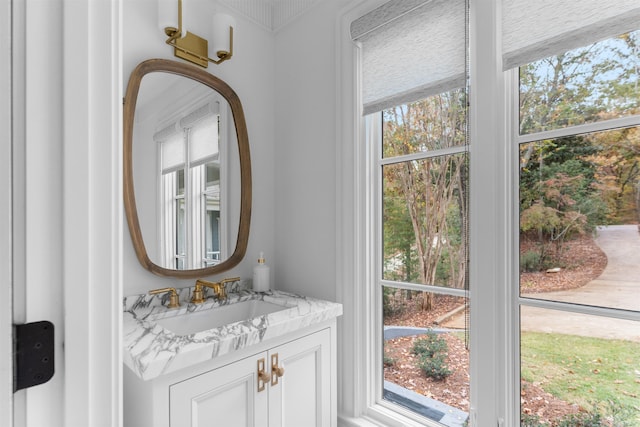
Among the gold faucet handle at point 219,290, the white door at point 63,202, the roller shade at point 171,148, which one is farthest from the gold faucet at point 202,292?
the white door at point 63,202

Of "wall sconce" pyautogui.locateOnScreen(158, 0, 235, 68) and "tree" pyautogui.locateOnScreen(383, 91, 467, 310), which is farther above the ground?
"wall sconce" pyautogui.locateOnScreen(158, 0, 235, 68)

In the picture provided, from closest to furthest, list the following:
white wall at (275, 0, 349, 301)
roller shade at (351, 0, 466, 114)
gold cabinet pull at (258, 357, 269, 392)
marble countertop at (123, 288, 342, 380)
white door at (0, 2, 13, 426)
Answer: white door at (0, 2, 13, 426), marble countertop at (123, 288, 342, 380), gold cabinet pull at (258, 357, 269, 392), roller shade at (351, 0, 466, 114), white wall at (275, 0, 349, 301)

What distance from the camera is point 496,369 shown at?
1059 mm

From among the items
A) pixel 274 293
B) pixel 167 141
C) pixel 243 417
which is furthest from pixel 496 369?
pixel 167 141

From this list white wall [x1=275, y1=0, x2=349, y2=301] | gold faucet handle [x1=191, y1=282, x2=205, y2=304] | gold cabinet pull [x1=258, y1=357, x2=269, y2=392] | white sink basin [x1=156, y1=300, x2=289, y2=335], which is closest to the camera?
gold cabinet pull [x1=258, y1=357, x2=269, y2=392]

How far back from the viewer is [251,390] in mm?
1011

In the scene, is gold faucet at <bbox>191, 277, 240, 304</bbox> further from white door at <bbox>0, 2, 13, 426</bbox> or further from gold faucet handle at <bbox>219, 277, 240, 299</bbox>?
white door at <bbox>0, 2, 13, 426</bbox>

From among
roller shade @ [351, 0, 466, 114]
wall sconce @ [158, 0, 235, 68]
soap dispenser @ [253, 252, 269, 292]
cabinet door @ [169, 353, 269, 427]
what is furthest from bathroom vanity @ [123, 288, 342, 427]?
wall sconce @ [158, 0, 235, 68]

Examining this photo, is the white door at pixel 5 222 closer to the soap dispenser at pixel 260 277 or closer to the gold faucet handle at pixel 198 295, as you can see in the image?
the gold faucet handle at pixel 198 295

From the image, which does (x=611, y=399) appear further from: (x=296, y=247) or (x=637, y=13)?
(x=296, y=247)

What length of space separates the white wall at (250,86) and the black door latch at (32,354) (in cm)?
96

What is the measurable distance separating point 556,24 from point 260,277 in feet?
4.72

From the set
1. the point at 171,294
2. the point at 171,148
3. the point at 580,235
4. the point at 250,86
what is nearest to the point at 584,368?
the point at 580,235

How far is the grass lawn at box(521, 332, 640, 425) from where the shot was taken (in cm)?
88
